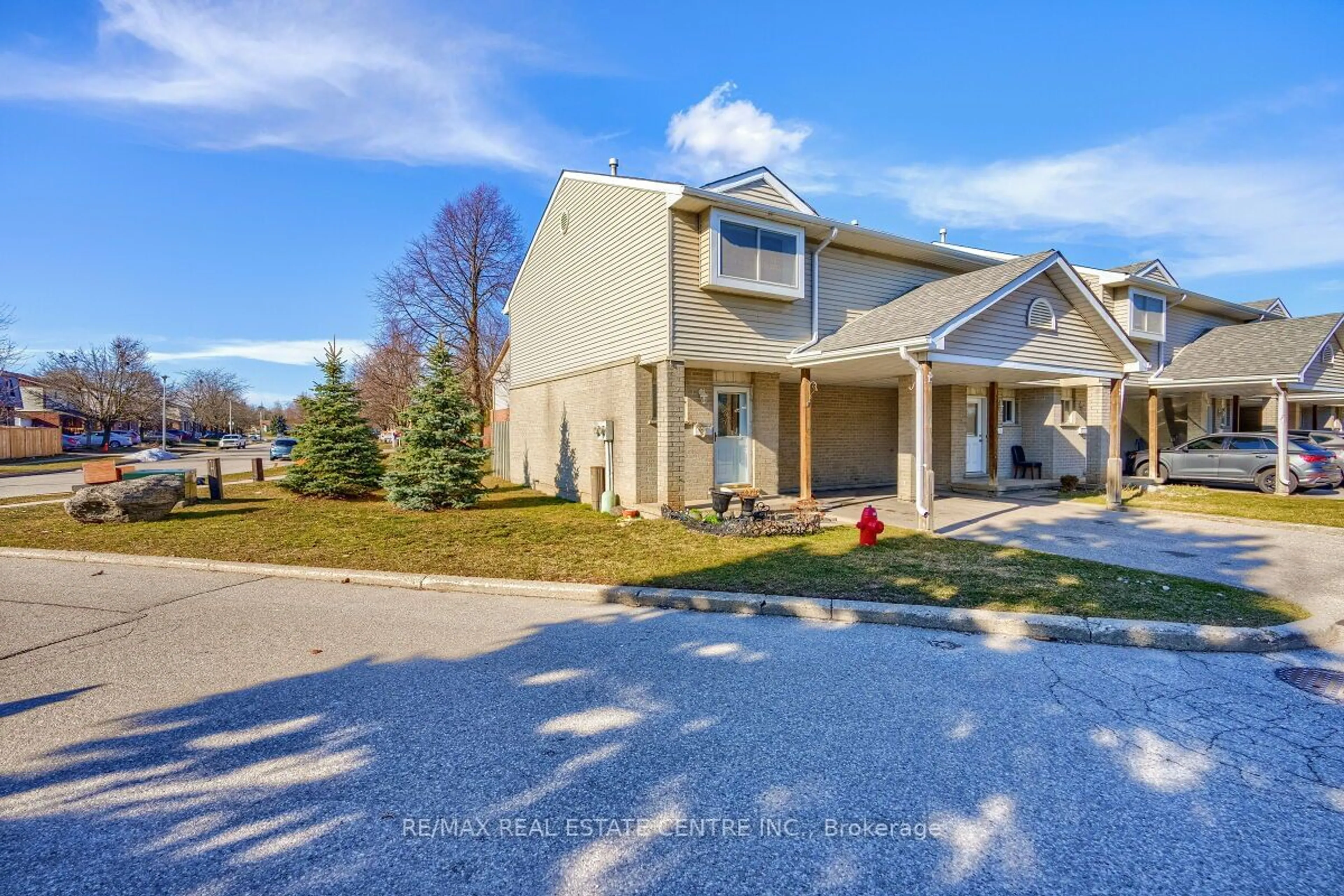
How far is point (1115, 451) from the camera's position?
1342 centimetres

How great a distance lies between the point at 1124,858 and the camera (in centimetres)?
257

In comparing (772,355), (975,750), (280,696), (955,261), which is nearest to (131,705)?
(280,696)

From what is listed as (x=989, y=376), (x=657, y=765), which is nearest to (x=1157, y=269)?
(x=989, y=376)

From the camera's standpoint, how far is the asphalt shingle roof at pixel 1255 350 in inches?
640

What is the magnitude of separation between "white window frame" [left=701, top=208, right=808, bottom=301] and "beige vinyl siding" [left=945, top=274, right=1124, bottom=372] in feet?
Answer: 11.1

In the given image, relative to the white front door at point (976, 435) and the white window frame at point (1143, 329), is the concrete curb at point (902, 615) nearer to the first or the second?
the white front door at point (976, 435)

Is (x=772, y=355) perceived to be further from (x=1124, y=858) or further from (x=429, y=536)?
(x=1124, y=858)

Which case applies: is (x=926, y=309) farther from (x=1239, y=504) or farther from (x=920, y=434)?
(x=1239, y=504)

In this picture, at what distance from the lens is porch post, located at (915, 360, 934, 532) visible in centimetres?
1006

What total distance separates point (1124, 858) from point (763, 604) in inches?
143

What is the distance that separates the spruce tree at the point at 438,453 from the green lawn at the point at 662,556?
789 mm

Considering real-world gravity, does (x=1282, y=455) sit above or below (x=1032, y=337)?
below

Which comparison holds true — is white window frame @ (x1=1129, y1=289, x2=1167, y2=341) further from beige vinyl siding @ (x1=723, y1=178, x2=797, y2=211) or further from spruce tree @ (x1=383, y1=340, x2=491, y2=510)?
spruce tree @ (x1=383, y1=340, x2=491, y2=510)

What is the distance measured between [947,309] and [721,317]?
417 centimetres
